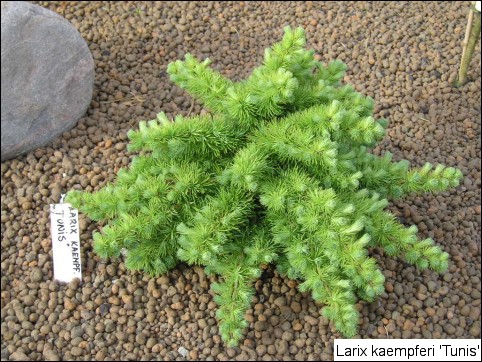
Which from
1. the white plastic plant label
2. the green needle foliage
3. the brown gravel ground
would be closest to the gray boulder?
the brown gravel ground

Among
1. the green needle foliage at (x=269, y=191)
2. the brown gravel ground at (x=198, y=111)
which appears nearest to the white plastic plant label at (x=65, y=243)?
the brown gravel ground at (x=198, y=111)

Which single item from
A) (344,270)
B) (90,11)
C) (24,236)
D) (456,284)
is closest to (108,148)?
(24,236)
